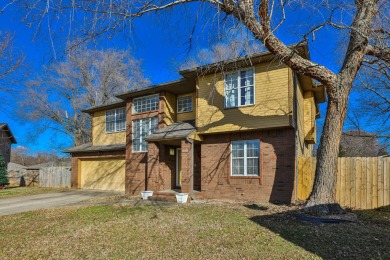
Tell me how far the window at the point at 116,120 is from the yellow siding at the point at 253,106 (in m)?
7.25

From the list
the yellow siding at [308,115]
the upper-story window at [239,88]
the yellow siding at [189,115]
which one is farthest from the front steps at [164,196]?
the yellow siding at [308,115]

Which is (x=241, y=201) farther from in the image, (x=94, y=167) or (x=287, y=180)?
(x=94, y=167)

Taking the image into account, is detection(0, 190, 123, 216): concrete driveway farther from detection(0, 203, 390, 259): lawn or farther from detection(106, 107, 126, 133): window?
detection(106, 107, 126, 133): window

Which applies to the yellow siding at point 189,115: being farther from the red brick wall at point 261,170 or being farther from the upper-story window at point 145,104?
the red brick wall at point 261,170

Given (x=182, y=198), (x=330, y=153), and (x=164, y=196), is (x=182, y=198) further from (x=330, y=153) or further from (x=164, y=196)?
(x=330, y=153)

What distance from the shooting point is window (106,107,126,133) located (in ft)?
60.2

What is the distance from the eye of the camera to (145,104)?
631 inches

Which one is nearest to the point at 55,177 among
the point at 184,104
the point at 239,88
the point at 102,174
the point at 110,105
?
the point at 102,174

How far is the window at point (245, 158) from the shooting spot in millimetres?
11719

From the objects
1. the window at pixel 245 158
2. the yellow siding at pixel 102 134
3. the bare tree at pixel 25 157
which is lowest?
the bare tree at pixel 25 157

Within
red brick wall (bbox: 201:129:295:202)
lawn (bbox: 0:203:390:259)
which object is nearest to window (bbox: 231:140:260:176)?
red brick wall (bbox: 201:129:295:202)

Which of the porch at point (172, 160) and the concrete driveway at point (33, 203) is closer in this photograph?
the concrete driveway at point (33, 203)

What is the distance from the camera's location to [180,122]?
15.1 metres

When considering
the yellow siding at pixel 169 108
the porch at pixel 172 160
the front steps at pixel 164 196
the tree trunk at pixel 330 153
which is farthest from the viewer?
the yellow siding at pixel 169 108
